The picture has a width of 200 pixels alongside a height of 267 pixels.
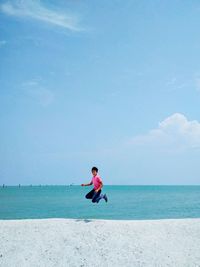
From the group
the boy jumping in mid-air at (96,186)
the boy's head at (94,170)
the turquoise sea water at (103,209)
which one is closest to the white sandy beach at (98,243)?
the boy jumping in mid-air at (96,186)

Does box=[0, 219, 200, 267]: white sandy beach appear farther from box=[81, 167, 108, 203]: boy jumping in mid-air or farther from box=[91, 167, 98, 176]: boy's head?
box=[91, 167, 98, 176]: boy's head

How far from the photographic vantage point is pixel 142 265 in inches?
349

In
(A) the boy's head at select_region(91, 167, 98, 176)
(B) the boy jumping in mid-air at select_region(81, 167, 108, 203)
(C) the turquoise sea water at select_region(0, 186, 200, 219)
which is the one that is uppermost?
(A) the boy's head at select_region(91, 167, 98, 176)

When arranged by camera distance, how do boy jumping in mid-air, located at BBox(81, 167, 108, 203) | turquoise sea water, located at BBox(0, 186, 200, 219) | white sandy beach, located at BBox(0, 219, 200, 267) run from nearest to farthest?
white sandy beach, located at BBox(0, 219, 200, 267), boy jumping in mid-air, located at BBox(81, 167, 108, 203), turquoise sea water, located at BBox(0, 186, 200, 219)

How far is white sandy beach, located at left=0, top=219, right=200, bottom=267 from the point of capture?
9062 millimetres

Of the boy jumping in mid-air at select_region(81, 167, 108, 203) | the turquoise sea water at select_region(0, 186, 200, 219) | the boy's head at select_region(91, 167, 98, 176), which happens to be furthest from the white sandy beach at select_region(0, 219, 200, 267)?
the turquoise sea water at select_region(0, 186, 200, 219)

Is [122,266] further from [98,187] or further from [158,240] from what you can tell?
[98,187]

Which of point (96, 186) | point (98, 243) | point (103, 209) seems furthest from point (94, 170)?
point (103, 209)

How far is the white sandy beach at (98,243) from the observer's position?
906 centimetres

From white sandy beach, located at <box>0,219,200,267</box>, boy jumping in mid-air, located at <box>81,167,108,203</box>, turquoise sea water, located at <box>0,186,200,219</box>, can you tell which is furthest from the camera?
turquoise sea water, located at <box>0,186,200,219</box>

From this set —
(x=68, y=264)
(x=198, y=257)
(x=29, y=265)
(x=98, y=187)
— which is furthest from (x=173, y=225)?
(x=29, y=265)

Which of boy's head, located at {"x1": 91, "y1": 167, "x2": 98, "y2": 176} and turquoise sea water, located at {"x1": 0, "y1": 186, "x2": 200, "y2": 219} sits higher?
boy's head, located at {"x1": 91, "y1": 167, "x2": 98, "y2": 176}

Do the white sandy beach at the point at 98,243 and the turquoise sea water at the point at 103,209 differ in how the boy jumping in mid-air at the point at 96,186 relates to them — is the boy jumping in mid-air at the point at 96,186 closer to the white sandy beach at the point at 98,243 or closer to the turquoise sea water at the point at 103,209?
the white sandy beach at the point at 98,243

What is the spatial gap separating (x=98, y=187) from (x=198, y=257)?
4.26m
